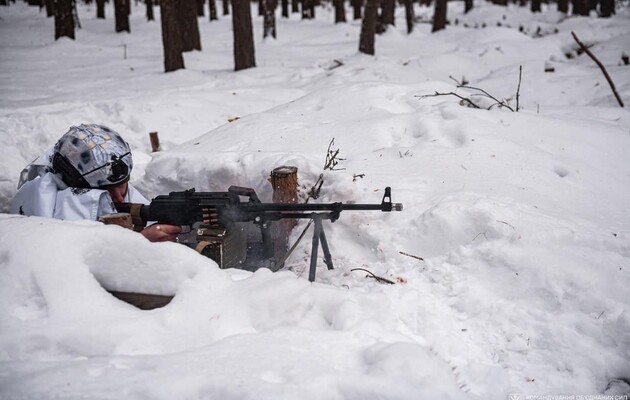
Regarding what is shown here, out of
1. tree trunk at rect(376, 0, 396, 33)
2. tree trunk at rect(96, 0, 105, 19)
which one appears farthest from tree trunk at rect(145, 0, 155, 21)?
tree trunk at rect(376, 0, 396, 33)

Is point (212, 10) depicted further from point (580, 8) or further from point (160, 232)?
point (160, 232)

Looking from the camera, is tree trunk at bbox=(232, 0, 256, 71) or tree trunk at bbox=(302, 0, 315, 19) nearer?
tree trunk at bbox=(232, 0, 256, 71)

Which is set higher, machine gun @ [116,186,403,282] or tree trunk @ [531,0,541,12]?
tree trunk @ [531,0,541,12]

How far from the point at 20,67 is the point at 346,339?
552 inches

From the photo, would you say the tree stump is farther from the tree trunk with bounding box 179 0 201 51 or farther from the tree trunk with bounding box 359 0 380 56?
the tree trunk with bounding box 179 0 201 51

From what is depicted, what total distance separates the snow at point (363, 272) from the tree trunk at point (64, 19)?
1054 cm

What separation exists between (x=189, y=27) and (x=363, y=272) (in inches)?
520

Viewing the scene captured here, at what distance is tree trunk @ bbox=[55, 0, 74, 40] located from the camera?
15258 millimetres

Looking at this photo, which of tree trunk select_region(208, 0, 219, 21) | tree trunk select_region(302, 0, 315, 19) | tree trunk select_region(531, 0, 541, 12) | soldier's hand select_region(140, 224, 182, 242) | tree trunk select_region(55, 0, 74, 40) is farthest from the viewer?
tree trunk select_region(531, 0, 541, 12)

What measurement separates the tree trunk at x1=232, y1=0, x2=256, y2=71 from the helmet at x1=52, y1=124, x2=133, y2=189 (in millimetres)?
7742

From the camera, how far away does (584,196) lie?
3.82 m

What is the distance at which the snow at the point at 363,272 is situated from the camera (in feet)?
5.90

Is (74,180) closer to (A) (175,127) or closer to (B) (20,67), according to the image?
(A) (175,127)

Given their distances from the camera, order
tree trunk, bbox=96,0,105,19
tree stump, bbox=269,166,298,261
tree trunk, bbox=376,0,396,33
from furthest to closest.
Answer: tree trunk, bbox=96,0,105,19 → tree trunk, bbox=376,0,396,33 → tree stump, bbox=269,166,298,261
